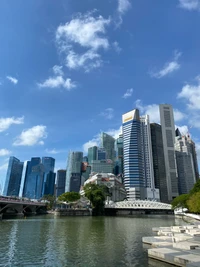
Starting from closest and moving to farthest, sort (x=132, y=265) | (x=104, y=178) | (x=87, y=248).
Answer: (x=132, y=265), (x=87, y=248), (x=104, y=178)

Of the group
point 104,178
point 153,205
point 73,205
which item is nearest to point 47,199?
point 73,205

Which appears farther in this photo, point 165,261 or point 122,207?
point 122,207

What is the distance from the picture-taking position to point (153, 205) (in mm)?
127938

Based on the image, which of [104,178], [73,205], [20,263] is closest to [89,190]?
[73,205]

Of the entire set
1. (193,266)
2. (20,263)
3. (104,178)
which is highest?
(104,178)

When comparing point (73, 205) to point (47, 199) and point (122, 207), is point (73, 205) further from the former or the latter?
point (47, 199)

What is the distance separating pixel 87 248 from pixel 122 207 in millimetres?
109777

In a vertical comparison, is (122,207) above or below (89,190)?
below

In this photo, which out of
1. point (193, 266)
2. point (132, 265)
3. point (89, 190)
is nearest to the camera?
point (193, 266)

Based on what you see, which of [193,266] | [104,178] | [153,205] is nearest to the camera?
[193,266]

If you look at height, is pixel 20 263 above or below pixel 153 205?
below

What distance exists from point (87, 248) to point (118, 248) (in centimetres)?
376

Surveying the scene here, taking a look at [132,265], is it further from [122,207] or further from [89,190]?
[122,207]

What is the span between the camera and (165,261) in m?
19.3
